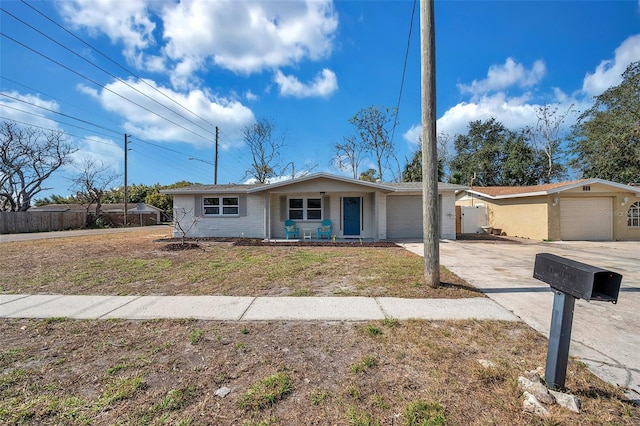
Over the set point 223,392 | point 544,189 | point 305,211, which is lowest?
point 223,392

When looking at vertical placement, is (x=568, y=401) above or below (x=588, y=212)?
below

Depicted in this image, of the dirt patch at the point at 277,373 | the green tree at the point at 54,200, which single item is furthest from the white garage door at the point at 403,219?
the green tree at the point at 54,200

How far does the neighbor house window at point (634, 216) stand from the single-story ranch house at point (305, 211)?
8.33 meters

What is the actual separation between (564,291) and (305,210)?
41.2ft

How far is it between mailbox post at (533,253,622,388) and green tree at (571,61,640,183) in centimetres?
2630

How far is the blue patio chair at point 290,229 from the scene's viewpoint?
1380cm

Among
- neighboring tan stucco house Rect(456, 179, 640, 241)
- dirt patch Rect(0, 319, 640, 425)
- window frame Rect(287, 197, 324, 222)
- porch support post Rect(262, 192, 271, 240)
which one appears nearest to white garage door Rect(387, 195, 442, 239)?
window frame Rect(287, 197, 324, 222)

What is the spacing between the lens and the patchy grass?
5.31m

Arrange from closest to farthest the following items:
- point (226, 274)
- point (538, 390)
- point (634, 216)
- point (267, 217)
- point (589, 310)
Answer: point (538, 390), point (589, 310), point (226, 274), point (267, 217), point (634, 216)

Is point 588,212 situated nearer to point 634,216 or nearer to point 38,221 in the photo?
point 634,216

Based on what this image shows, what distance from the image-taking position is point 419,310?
4.25 metres

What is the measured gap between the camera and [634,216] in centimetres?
1404

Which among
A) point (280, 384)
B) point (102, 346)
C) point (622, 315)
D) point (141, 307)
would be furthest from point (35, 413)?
point (622, 315)

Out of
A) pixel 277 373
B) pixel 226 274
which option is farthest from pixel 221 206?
pixel 277 373
